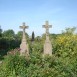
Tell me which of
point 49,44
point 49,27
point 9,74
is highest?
point 49,27

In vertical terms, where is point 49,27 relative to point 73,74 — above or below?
above

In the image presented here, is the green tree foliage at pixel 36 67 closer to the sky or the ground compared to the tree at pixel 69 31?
closer to the ground

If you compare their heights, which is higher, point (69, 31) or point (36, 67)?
point (69, 31)

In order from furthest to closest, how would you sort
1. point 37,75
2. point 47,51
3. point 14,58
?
point 47,51 < point 14,58 < point 37,75

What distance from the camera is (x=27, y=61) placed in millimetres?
10469

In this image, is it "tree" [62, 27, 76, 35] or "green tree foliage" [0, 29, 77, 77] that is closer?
"green tree foliage" [0, 29, 77, 77]

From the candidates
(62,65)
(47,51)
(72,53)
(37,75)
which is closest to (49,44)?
(47,51)

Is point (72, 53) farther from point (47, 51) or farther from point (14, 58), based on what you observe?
point (14, 58)

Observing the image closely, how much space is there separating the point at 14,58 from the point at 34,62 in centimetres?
87

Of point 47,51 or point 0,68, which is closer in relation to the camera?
point 0,68

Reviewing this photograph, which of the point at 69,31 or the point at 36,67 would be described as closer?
the point at 36,67

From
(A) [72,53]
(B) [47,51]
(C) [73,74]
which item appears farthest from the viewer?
(B) [47,51]

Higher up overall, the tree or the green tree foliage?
the tree

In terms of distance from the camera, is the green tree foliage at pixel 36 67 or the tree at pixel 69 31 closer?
the green tree foliage at pixel 36 67
